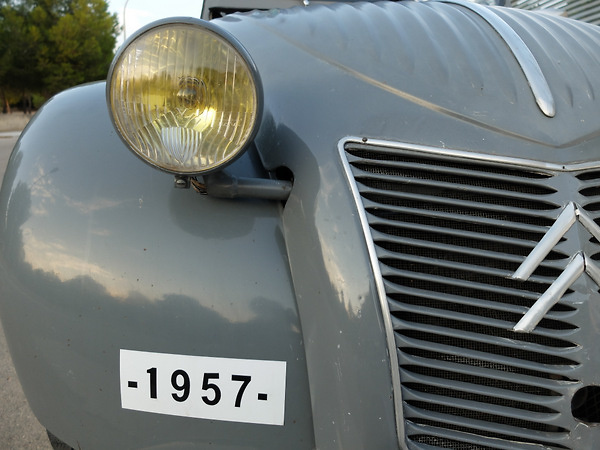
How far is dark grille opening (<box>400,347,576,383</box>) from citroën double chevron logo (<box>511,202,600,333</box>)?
10 centimetres

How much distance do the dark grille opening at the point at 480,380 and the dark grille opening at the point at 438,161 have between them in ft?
1.60

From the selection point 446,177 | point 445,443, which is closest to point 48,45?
point 446,177

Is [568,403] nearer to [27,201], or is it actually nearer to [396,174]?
[396,174]

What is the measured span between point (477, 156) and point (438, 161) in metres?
0.09

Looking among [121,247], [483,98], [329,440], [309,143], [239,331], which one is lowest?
[329,440]

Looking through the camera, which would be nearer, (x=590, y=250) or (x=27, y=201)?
(x=590, y=250)

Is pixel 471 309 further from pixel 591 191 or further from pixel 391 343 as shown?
pixel 591 191

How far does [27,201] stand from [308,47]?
898 millimetres

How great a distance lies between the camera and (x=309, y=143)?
145 cm

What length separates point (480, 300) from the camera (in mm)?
1334

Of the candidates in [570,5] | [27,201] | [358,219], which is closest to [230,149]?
[358,219]

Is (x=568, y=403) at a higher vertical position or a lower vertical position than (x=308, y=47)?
lower

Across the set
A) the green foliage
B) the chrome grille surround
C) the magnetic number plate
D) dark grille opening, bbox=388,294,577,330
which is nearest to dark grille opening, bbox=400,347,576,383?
the chrome grille surround

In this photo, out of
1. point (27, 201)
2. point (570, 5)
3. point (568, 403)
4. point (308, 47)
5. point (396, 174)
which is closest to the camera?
point (568, 403)
